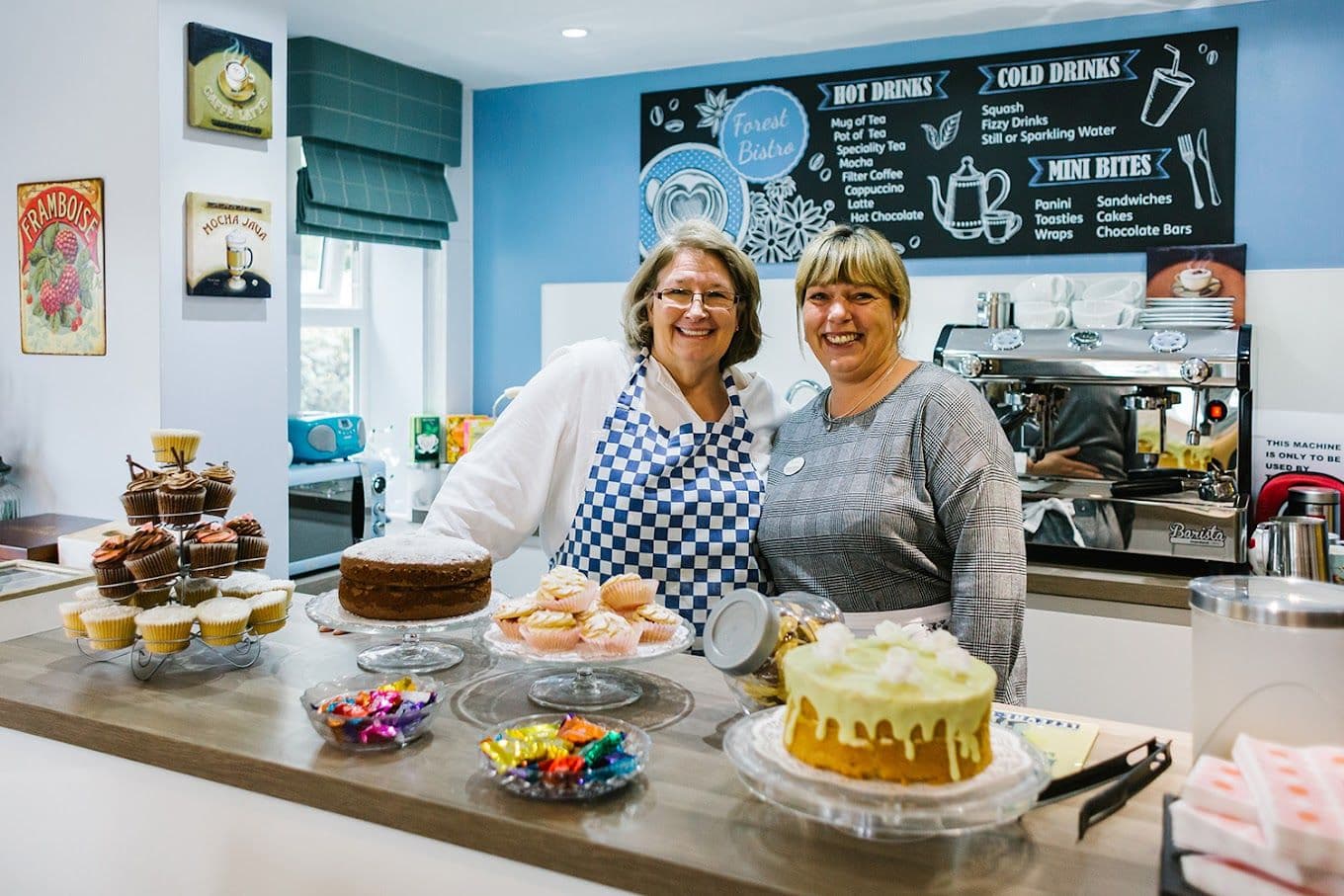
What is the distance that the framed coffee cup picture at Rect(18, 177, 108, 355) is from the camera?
326 cm

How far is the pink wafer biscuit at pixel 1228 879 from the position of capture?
32.8 inches

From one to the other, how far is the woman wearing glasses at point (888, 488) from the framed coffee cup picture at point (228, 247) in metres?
1.98

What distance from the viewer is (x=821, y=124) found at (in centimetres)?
404

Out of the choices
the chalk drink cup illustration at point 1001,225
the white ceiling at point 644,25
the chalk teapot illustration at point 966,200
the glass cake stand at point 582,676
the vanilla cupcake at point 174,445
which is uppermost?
the white ceiling at point 644,25

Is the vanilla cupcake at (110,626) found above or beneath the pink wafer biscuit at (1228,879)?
above

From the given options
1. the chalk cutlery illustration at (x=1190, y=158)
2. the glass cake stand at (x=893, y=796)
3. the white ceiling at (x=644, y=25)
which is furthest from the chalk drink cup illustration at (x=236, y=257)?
the chalk cutlery illustration at (x=1190, y=158)

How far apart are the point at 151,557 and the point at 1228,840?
1320 millimetres

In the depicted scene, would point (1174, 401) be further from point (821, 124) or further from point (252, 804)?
point (252, 804)

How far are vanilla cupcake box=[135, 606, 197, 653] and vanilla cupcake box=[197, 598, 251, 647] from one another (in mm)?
19

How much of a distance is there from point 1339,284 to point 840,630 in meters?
2.83

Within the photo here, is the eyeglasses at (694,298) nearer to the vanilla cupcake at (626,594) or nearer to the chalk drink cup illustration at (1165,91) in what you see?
the vanilla cupcake at (626,594)

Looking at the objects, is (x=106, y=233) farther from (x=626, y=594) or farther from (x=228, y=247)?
(x=626, y=594)

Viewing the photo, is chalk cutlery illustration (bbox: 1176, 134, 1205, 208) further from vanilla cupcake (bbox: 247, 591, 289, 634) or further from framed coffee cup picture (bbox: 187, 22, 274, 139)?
vanilla cupcake (bbox: 247, 591, 289, 634)

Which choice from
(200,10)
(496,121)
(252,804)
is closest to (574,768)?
(252,804)
